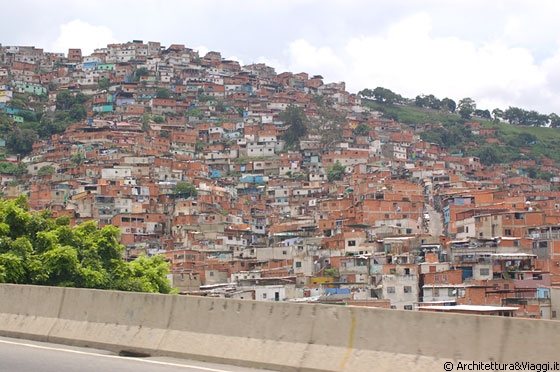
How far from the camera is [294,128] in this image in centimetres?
9788

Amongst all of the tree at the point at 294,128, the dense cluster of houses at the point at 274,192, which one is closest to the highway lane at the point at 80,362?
the dense cluster of houses at the point at 274,192

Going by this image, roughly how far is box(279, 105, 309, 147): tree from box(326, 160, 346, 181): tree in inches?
471

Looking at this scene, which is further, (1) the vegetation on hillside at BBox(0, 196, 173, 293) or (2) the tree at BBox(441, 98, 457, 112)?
(2) the tree at BBox(441, 98, 457, 112)

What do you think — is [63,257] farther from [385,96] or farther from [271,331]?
[385,96]

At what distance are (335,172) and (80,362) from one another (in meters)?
75.0

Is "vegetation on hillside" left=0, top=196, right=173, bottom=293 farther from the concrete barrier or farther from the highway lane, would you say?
the highway lane

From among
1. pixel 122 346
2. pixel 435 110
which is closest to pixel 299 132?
pixel 435 110

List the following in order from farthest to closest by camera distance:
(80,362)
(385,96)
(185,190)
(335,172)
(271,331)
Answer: (385,96), (335,172), (185,190), (80,362), (271,331)

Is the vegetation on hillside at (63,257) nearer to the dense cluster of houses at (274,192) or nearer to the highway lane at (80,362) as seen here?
the highway lane at (80,362)

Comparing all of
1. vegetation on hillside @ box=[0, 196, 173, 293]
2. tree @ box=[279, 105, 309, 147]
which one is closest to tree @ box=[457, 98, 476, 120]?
tree @ box=[279, 105, 309, 147]

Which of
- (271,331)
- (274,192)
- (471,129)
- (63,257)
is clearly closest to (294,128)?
(274,192)

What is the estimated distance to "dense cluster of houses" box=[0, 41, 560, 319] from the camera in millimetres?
41062

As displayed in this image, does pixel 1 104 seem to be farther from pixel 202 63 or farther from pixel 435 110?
pixel 435 110

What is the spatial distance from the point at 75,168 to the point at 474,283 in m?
48.8
